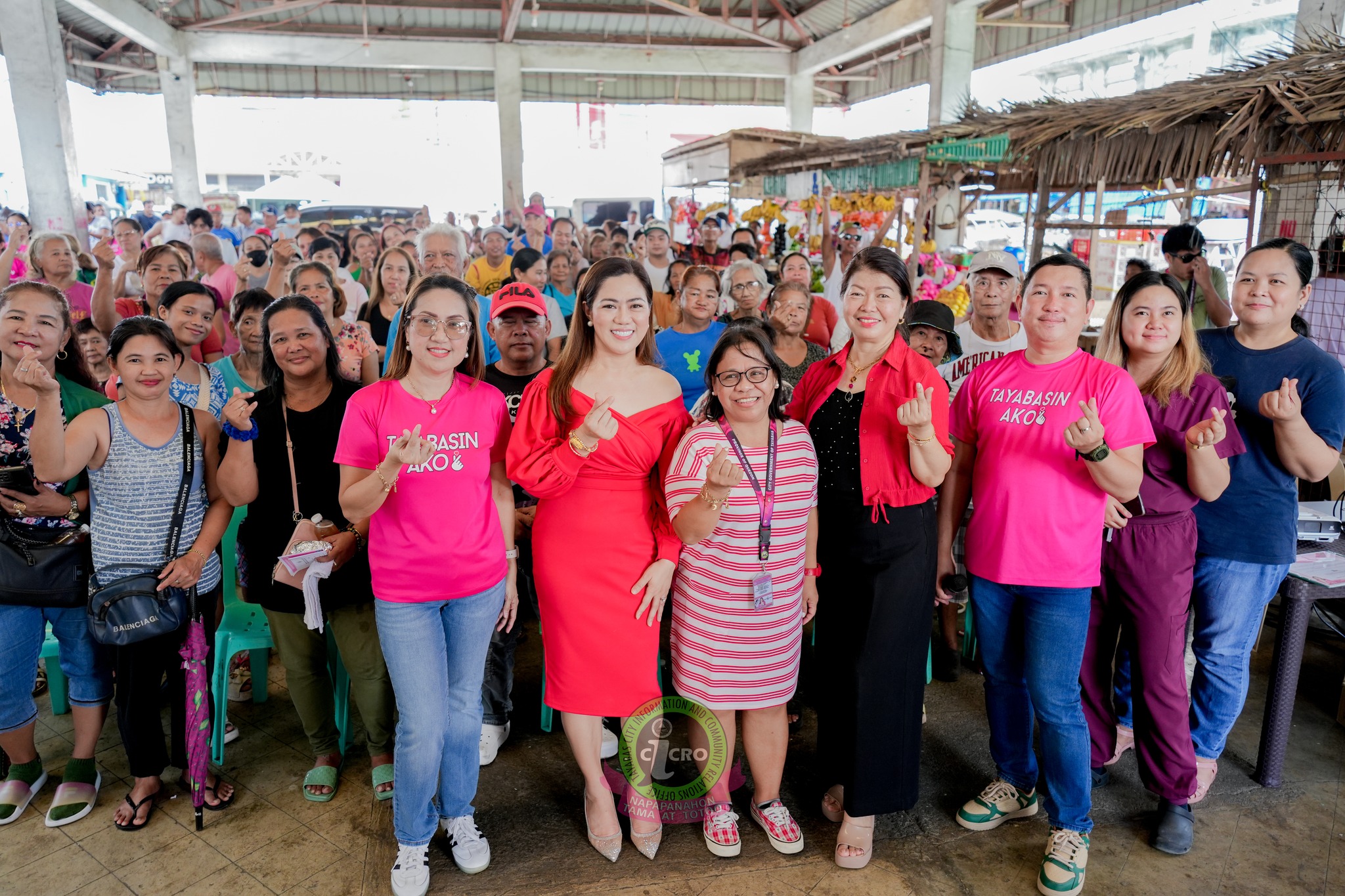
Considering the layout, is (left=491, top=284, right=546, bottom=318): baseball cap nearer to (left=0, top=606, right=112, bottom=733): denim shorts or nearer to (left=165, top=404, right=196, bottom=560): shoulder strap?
(left=165, top=404, right=196, bottom=560): shoulder strap

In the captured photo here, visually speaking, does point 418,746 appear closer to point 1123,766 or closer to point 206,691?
point 206,691

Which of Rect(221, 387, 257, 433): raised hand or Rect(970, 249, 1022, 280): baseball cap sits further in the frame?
Rect(970, 249, 1022, 280): baseball cap

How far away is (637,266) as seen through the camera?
7.86ft

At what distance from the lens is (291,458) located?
269 centimetres

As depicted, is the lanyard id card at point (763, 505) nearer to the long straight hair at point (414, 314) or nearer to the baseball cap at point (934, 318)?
the long straight hair at point (414, 314)

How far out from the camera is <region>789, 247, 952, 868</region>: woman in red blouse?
2.37 metres

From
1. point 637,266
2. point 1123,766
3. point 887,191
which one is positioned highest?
point 887,191

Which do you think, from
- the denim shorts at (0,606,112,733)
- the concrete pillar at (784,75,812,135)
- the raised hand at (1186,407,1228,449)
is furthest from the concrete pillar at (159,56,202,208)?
the raised hand at (1186,407,1228,449)

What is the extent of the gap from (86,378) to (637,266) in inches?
76.6

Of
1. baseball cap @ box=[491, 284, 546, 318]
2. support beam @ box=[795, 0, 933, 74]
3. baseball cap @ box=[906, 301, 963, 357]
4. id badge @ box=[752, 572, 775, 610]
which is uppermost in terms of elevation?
support beam @ box=[795, 0, 933, 74]

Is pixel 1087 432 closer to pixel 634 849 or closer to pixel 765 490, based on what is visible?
pixel 765 490

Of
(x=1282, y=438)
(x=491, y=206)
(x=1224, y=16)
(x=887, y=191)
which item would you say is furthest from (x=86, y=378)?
(x=491, y=206)

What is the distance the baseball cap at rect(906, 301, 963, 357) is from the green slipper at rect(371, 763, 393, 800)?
256cm

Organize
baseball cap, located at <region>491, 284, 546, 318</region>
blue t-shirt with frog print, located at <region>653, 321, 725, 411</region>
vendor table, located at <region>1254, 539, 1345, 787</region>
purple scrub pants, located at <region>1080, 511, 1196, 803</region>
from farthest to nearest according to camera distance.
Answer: blue t-shirt with frog print, located at <region>653, 321, 725, 411</region>, baseball cap, located at <region>491, 284, 546, 318</region>, vendor table, located at <region>1254, 539, 1345, 787</region>, purple scrub pants, located at <region>1080, 511, 1196, 803</region>
